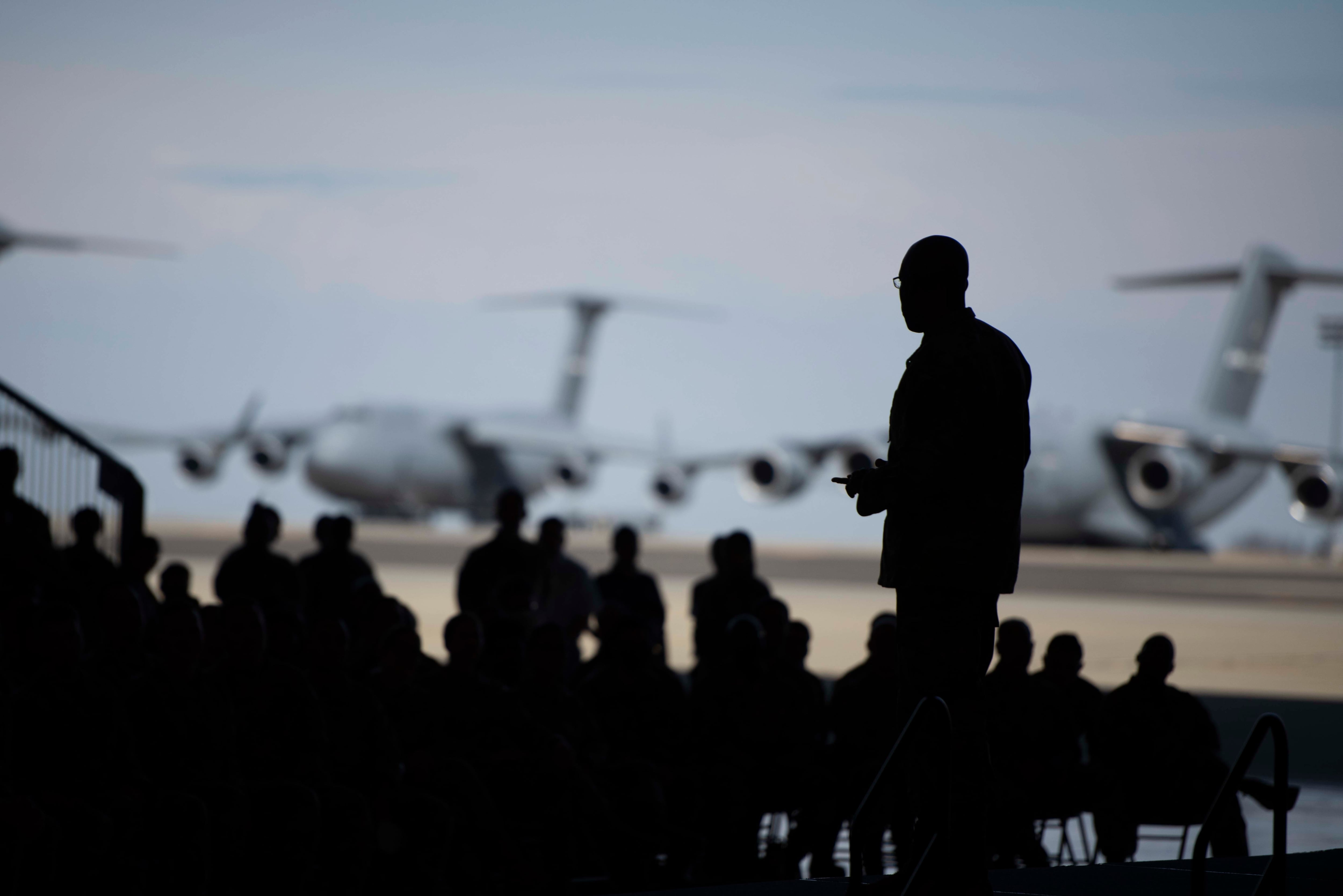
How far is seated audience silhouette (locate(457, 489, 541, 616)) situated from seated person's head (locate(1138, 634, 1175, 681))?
3.59 metres

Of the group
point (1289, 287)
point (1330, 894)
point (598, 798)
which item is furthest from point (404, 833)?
point (1289, 287)

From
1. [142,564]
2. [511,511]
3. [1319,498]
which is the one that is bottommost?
[142,564]

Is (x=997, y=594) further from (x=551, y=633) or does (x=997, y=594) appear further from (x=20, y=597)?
(x=20, y=597)

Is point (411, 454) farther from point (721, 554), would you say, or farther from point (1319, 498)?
point (721, 554)

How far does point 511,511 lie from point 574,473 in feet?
138

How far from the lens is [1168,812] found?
6.37m

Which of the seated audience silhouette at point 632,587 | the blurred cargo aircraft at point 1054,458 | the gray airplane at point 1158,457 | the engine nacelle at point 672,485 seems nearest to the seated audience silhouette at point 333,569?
the seated audience silhouette at point 632,587

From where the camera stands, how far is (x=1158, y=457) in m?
39.9

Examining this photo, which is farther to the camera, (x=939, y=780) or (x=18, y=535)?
(x=18, y=535)

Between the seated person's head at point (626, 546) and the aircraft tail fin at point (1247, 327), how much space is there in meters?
32.4

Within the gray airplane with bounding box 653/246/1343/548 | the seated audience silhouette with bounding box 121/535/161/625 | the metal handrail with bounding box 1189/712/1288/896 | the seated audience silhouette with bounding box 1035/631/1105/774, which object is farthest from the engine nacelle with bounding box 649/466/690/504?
the metal handrail with bounding box 1189/712/1288/896

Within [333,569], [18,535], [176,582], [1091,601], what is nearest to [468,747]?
[176,582]

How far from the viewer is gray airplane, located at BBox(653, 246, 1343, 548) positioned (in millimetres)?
39219

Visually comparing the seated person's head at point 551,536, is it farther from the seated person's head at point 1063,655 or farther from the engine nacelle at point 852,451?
the engine nacelle at point 852,451
